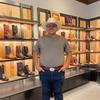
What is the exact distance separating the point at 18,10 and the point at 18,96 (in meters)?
1.78

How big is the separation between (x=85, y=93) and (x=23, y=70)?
1620mm

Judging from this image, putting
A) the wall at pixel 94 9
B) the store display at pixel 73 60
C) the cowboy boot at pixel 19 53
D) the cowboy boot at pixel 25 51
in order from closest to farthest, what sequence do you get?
1. the cowboy boot at pixel 19 53
2. the cowboy boot at pixel 25 51
3. the store display at pixel 73 60
4. the wall at pixel 94 9

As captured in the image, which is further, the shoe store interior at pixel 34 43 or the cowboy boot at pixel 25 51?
the cowboy boot at pixel 25 51

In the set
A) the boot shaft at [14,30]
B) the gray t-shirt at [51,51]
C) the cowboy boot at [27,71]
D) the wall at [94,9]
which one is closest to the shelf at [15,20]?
the boot shaft at [14,30]

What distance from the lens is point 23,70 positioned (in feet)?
13.9

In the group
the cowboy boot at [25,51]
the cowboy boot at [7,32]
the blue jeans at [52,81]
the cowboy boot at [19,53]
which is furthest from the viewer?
the cowboy boot at [25,51]

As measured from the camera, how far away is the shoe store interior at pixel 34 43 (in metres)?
3.80

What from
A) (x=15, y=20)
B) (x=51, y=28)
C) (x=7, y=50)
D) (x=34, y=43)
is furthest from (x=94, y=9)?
(x=51, y=28)

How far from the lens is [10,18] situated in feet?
12.4

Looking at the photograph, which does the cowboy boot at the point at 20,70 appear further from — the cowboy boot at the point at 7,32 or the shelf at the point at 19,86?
the cowboy boot at the point at 7,32

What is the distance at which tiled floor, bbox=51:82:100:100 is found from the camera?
4.39 meters

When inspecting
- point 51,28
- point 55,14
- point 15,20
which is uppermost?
point 55,14

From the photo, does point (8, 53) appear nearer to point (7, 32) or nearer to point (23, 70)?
point (7, 32)

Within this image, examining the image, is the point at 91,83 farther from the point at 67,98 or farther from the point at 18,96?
the point at 18,96
